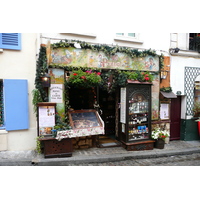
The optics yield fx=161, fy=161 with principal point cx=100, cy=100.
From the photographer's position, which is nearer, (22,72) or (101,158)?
(101,158)

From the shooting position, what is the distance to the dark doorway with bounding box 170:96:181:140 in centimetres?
789

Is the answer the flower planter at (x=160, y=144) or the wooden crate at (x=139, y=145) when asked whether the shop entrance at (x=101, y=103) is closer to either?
the wooden crate at (x=139, y=145)

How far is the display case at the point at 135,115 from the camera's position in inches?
245

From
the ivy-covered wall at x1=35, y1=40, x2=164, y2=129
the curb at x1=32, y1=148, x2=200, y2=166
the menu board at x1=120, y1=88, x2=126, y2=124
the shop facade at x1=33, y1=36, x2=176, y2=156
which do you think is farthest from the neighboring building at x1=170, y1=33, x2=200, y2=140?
the menu board at x1=120, y1=88, x2=126, y2=124

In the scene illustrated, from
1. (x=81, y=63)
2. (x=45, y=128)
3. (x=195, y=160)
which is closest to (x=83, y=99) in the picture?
(x=81, y=63)

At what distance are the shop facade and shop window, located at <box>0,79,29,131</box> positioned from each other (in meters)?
0.72

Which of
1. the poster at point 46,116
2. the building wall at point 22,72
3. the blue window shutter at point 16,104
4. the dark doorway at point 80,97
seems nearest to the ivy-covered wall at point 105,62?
the poster at point 46,116

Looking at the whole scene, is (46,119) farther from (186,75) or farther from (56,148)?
(186,75)

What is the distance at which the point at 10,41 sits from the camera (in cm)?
571

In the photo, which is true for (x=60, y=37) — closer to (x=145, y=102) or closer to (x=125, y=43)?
(x=125, y=43)

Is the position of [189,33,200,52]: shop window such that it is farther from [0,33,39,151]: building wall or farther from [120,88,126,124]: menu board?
[0,33,39,151]: building wall

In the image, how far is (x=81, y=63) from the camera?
607 cm

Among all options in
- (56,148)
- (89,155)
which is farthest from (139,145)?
(56,148)

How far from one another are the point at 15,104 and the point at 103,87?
10.8 feet
